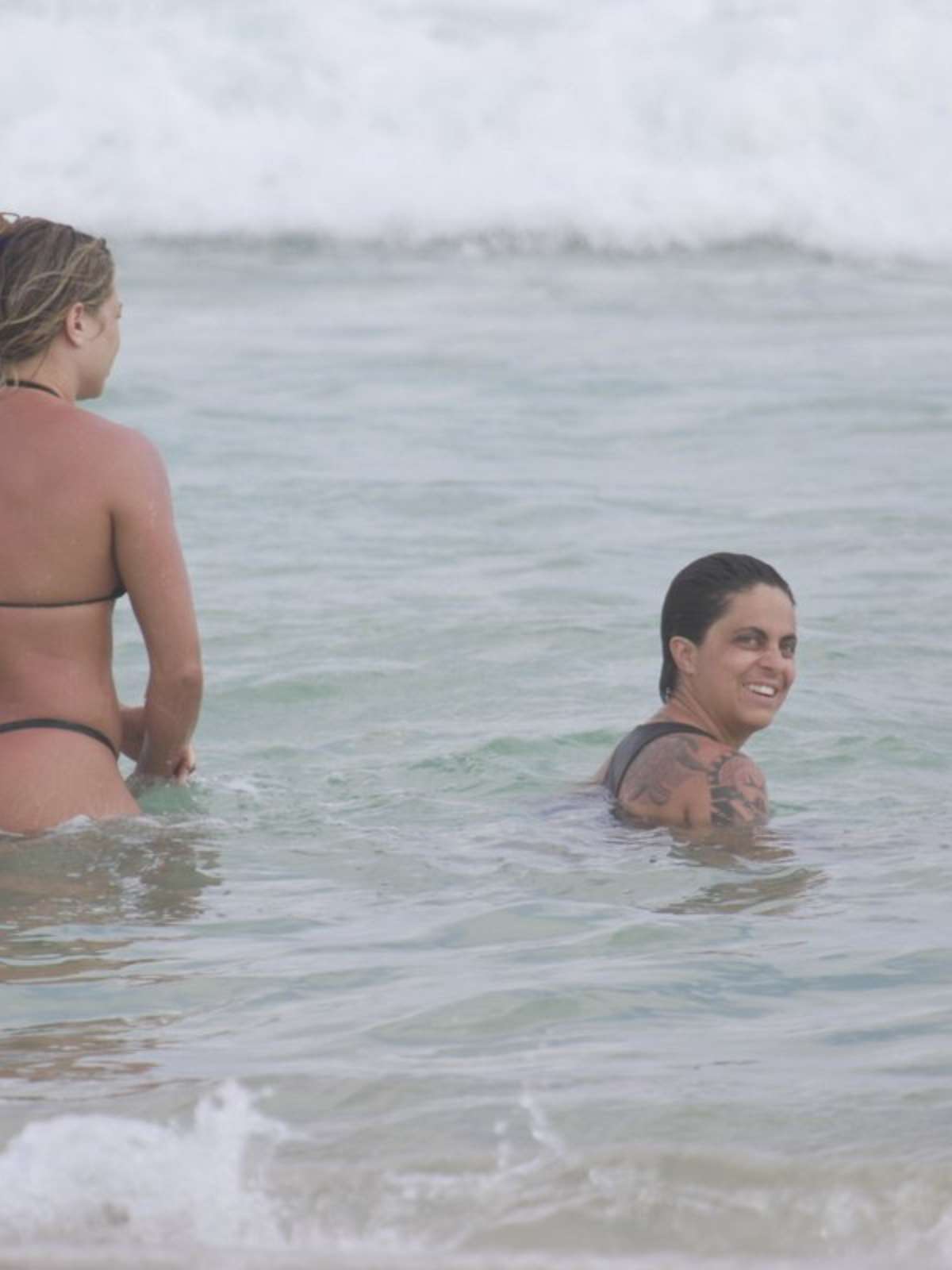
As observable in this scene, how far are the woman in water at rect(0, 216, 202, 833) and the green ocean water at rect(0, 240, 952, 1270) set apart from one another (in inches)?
6.8

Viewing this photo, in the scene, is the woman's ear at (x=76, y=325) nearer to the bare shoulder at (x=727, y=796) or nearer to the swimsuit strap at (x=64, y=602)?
the swimsuit strap at (x=64, y=602)

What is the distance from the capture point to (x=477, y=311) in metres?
15.0

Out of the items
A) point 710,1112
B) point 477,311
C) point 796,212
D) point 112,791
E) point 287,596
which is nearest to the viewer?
point 710,1112

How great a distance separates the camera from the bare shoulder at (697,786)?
220 inches

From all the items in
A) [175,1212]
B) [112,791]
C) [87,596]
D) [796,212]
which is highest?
[796,212]

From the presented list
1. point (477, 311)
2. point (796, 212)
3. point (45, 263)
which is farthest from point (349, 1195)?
point (796, 212)

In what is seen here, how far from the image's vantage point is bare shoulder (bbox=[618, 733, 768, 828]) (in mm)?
5578

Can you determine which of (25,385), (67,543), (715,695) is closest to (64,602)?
(67,543)

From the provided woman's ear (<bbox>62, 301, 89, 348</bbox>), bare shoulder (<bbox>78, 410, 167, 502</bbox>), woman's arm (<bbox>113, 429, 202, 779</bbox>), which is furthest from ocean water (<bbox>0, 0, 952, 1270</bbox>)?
woman's ear (<bbox>62, 301, 89, 348</bbox>)

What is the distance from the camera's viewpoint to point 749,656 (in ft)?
18.6

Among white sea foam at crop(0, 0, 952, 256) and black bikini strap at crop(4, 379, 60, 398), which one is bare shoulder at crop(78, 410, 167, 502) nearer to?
black bikini strap at crop(4, 379, 60, 398)

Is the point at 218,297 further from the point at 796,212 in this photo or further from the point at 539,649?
the point at 539,649

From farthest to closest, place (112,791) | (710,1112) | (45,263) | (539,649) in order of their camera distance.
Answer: (539,649) → (112,791) → (45,263) → (710,1112)

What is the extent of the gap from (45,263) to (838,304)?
11.0 meters
